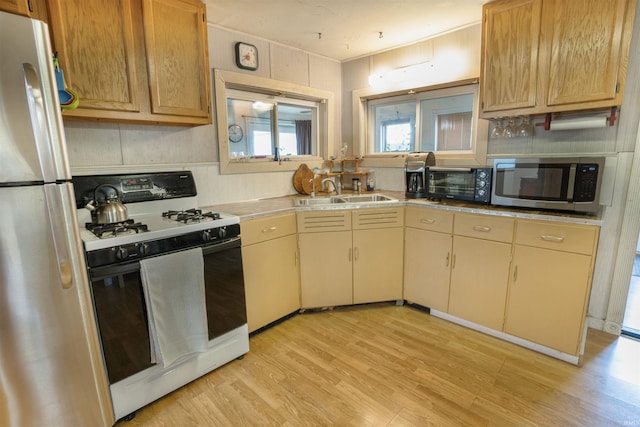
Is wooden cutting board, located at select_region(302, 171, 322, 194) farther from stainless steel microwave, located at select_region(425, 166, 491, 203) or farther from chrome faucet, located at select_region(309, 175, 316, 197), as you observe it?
stainless steel microwave, located at select_region(425, 166, 491, 203)

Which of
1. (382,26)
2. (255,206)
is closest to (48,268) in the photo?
(255,206)

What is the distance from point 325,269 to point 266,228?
2.17ft

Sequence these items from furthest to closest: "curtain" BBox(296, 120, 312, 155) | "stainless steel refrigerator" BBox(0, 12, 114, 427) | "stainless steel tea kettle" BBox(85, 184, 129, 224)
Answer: "curtain" BBox(296, 120, 312, 155)
"stainless steel tea kettle" BBox(85, 184, 129, 224)
"stainless steel refrigerator" BBox(0, 12, 114, 427)

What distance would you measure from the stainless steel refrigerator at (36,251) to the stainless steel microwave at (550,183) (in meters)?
2.46

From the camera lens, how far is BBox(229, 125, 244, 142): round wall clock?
2.83 metres

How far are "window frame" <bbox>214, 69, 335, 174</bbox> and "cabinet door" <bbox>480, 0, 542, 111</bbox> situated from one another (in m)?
1.62

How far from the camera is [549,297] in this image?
2.00m

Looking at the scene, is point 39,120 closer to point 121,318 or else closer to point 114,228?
point 114,228

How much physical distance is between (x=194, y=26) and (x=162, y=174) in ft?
3.35

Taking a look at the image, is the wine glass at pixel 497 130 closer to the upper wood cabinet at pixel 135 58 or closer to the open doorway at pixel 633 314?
the open doorway at pixel 633 314

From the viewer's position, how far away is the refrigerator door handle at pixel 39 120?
→ 1136 mm

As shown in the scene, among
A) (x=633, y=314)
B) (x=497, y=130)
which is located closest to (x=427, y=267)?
(x=497, y=130)

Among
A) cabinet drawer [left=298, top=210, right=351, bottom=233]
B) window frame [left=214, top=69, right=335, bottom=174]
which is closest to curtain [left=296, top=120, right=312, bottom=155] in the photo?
window frame [left=214, top=69, right=335, bottom=174]

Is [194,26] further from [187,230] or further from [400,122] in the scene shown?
[400,122]
